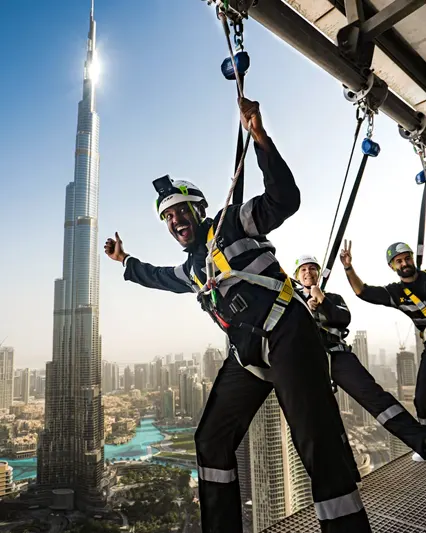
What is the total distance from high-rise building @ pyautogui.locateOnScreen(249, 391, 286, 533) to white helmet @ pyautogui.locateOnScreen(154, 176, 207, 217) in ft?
5.38

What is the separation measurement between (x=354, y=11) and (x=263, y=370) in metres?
1.67

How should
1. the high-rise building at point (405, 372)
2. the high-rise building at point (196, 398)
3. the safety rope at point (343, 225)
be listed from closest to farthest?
the safety rope at point (343, 225)
the high-rise building at point (405, 372)
the high-rise building at point (196, 398)

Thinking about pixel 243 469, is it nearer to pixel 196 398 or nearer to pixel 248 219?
pixel 248 219

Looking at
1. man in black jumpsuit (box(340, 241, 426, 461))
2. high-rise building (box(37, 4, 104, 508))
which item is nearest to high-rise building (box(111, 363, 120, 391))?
high-rise building (box(37, 4, 104, 508))

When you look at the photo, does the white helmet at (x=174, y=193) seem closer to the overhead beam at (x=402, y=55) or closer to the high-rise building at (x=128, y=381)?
the overhead beam at (x=402, y=55)

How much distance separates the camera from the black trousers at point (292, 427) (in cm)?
101

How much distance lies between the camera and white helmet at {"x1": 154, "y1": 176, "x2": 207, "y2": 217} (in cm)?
143

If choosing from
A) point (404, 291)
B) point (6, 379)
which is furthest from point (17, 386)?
point (404, 291)

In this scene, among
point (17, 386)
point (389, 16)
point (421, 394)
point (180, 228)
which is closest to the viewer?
point (180, 228)

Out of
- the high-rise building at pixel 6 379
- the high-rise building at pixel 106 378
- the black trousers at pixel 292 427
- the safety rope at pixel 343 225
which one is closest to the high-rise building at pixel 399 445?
the safety rope at pixel 343 225

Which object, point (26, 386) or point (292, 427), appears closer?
point (292, 427)

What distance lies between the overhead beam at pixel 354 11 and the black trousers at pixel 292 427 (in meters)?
1.42

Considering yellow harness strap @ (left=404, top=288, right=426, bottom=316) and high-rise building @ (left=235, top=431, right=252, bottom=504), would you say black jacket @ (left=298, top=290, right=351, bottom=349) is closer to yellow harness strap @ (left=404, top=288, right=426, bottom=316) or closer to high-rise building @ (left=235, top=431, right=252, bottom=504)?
yellow harness strap @ (left=404, top=288, right=426, bottom=316)

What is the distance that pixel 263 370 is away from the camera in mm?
1169
